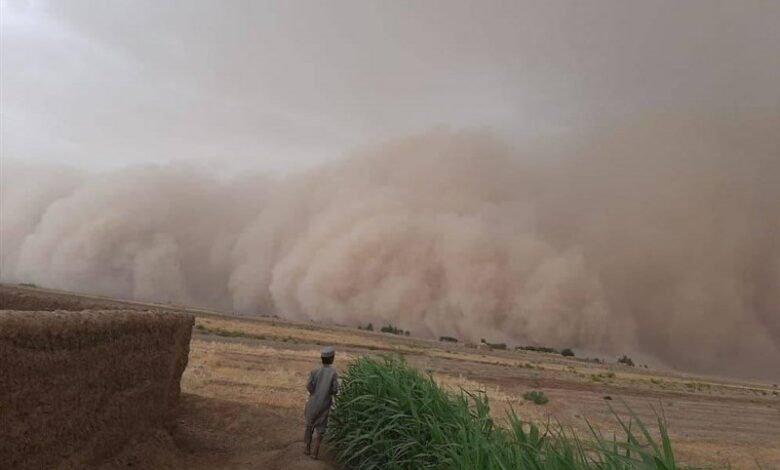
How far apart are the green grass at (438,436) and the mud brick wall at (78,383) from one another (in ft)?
10.5

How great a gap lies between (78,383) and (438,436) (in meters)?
4.69

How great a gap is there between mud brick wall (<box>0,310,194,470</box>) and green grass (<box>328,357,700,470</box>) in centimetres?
319

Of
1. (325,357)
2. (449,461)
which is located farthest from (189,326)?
(449,461)

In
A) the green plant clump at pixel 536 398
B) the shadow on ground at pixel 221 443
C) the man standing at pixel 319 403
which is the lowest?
the shadow on ground at pixel 221 443

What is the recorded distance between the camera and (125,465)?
895 cm

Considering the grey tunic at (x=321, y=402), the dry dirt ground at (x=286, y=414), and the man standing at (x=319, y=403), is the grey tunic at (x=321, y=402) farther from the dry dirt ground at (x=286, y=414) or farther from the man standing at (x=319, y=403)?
the dry dirt ground at (x=286, y=414)

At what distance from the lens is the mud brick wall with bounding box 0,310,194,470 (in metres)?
7.00

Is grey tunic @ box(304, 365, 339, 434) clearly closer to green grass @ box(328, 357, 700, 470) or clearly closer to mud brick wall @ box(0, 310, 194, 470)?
green grass @ box(328, 357, 700, 470)

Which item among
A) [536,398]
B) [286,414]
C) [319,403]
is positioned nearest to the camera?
[319,403]

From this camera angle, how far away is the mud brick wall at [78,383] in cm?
700

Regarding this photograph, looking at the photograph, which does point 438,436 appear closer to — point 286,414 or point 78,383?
point 78,383

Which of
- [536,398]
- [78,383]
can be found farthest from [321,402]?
[536,398]

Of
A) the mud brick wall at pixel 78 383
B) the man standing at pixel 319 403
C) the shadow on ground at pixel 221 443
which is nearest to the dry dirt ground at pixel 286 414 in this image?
the shadow on ground at pixel 221 443

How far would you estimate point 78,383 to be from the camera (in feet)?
26.7
